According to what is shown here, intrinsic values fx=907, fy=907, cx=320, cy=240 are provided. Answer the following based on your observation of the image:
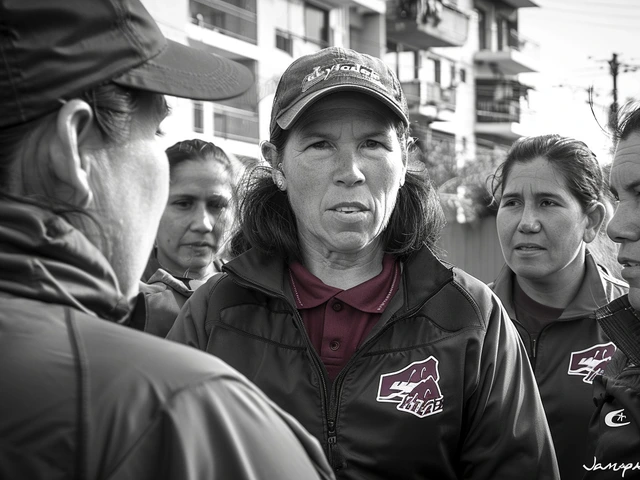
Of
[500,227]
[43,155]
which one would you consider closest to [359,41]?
[500,227]

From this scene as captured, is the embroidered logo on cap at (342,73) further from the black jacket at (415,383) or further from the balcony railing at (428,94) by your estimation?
the balcony railing at (428,94)

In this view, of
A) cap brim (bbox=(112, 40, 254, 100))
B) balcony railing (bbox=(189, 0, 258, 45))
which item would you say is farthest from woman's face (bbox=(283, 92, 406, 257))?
balcony railing (bbox=(189, 0, 258, 45))

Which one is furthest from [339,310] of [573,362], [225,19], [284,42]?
[284,42]

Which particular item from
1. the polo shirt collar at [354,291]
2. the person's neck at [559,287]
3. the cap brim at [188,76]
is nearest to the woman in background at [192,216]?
the person's neck at [559,287]

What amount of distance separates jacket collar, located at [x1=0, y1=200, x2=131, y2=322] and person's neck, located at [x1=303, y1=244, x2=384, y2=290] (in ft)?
5.71

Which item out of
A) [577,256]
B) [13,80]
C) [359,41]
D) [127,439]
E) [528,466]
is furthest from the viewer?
[359,41]

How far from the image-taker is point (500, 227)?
4562 mm

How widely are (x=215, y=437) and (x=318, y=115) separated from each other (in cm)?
195

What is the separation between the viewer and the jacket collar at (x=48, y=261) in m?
1.33

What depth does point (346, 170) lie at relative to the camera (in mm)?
3049

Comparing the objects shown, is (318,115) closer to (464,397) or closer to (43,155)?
(464,397)

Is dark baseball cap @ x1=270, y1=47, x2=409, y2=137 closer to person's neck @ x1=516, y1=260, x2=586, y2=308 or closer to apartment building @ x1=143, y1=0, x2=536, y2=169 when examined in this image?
person's neck @ x1=516, y1=260, x2=586, y2=308

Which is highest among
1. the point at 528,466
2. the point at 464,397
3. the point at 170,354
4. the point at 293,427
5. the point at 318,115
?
the point at 318,115

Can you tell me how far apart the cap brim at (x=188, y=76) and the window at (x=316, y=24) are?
3238 cm
